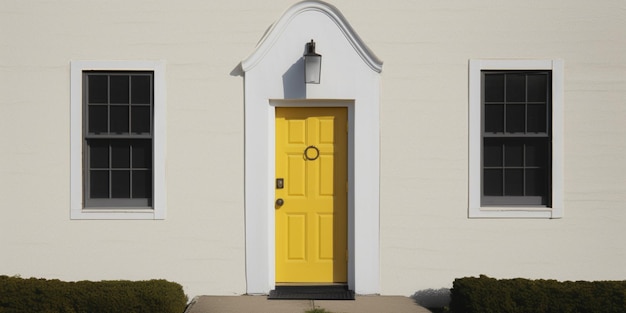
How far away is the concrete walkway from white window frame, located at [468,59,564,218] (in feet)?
4.70

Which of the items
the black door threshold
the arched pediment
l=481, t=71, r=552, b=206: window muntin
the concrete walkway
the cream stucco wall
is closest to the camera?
the concrete walkway

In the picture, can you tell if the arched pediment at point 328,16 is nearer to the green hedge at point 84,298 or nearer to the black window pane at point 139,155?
the black window pane at point 139,155

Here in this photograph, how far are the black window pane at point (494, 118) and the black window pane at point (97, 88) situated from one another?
4571 millimetres

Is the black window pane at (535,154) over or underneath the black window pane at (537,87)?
Result: underneath

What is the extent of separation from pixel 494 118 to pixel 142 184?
4.31 meters

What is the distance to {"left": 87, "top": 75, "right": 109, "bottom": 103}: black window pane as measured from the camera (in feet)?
29.0

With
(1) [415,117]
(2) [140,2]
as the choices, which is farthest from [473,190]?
(2) [140,2]

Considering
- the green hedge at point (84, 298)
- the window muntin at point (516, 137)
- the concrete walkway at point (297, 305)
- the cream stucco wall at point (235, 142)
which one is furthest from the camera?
the window muntin at point (516, 137)

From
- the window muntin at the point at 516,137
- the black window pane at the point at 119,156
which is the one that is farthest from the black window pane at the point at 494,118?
the black window pane at the point at 119,156

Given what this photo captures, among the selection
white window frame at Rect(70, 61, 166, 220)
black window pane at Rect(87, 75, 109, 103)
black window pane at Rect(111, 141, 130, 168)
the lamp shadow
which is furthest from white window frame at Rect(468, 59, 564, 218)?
black window pane at Rect(87, 75, 109, 103)

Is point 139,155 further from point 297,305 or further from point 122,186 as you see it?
point 297,305

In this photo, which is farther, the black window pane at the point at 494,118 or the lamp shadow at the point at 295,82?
the black window pane at the point at 494,118

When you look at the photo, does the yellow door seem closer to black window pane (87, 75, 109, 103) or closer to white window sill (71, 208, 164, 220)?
white window sill (71, 208, 164, 220)

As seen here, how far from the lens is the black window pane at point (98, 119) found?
29.0 ft
